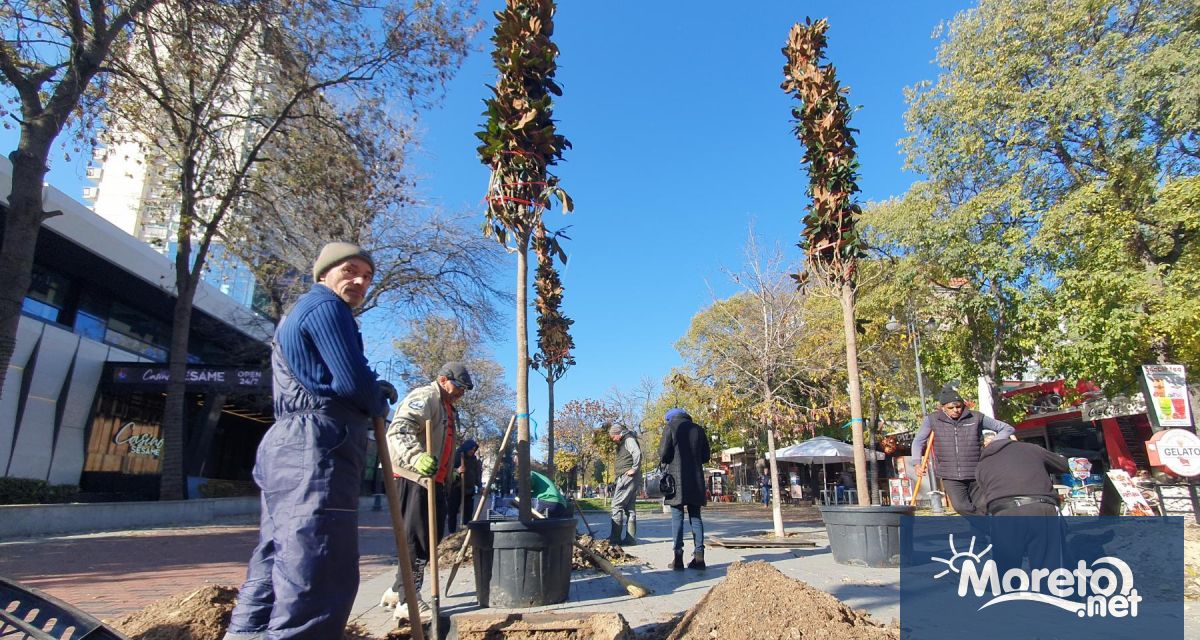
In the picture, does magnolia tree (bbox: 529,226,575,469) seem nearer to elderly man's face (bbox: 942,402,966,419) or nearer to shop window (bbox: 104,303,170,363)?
elderly man's face (bbox: 942,402,966,419)

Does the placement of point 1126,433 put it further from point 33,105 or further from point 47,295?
point 47,295

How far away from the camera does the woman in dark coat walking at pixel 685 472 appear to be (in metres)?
6.21

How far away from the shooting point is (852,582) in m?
5.28

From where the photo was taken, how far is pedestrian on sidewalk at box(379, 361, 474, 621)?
4.07m

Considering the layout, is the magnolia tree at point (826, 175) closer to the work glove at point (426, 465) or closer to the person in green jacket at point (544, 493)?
the person in green jacket at point (544, 493)

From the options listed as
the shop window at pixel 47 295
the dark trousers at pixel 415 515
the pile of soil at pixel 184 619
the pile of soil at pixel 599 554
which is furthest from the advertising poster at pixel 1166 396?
the shop window at pixel 47 295

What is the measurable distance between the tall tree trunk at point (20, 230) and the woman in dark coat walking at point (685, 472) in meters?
8.38

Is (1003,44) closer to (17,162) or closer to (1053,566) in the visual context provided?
(1053,566)

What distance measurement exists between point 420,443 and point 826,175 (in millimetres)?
5908

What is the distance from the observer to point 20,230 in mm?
8055

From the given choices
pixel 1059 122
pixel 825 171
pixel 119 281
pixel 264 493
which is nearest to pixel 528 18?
pixel 825 171

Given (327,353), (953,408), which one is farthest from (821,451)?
(327,353)

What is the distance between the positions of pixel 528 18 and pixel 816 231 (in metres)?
4.33

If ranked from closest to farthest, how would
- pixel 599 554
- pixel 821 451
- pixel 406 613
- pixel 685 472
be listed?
pixel 406 613 → pixel 685 472 → pixel 599 554 → pixel 821 451
